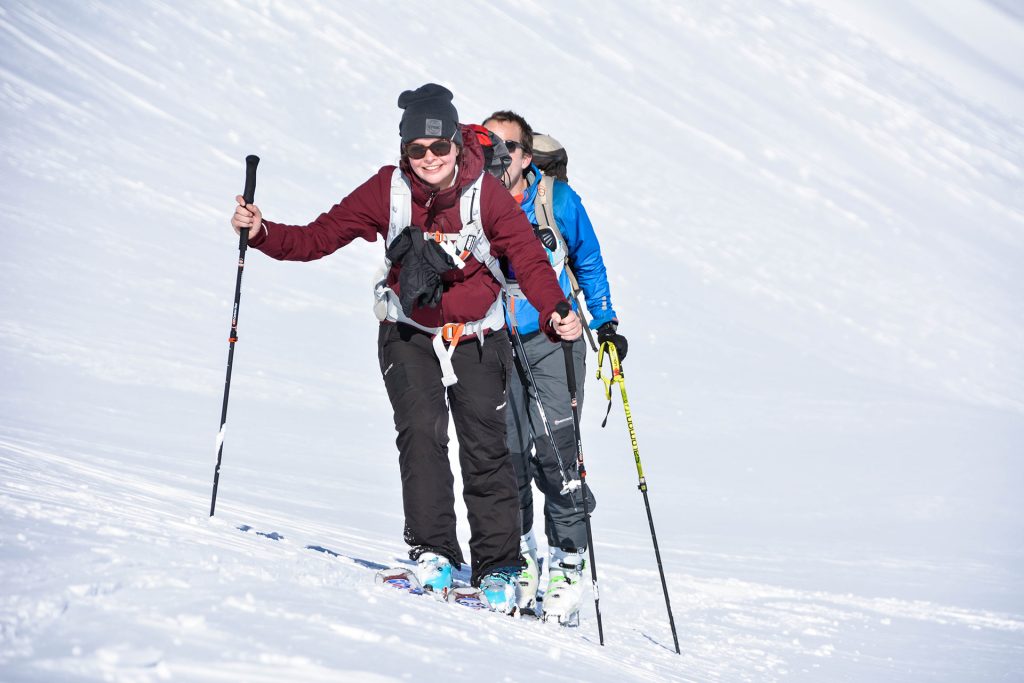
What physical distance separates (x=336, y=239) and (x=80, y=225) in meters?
10.8

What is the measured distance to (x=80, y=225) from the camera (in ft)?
44.6

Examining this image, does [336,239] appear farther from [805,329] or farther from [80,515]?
[805,329]

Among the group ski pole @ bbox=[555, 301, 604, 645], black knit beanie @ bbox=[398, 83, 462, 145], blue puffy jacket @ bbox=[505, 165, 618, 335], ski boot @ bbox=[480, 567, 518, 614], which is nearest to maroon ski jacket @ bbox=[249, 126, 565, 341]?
black knit beanie @ bbox=[398, 83, 462, 145]

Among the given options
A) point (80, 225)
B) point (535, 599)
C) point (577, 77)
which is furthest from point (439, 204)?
point (577, 77)

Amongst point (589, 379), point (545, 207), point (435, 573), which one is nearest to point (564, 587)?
point (435, 573)

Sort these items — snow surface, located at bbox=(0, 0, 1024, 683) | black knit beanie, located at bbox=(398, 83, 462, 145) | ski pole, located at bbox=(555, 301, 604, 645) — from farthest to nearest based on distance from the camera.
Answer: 1. ski pole, located at bbox=(555, 301, 604, 645)
2. black knit beanie, located at bbox=(398, 83, 462, 145)
3. snow surface, located at bbox=(0, 0, 1024, 683)

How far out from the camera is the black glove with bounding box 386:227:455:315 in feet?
12.5

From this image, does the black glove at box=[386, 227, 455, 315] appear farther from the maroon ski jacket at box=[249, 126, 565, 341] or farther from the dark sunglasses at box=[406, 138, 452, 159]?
the dark sunglasses at box=[406, 138, 452, 159]

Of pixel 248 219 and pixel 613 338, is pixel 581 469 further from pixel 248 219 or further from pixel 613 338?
pixel 248 219

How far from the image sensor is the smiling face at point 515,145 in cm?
472

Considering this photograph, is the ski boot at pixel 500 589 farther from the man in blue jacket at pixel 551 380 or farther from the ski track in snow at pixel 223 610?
the man in blue jacket at pixel 551 380

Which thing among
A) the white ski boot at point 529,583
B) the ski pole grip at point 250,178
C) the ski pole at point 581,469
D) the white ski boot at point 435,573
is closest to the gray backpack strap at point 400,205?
the ski pole grip at point 250,178

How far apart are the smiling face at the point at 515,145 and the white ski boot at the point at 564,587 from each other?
170 cm

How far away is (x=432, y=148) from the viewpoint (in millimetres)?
3797
